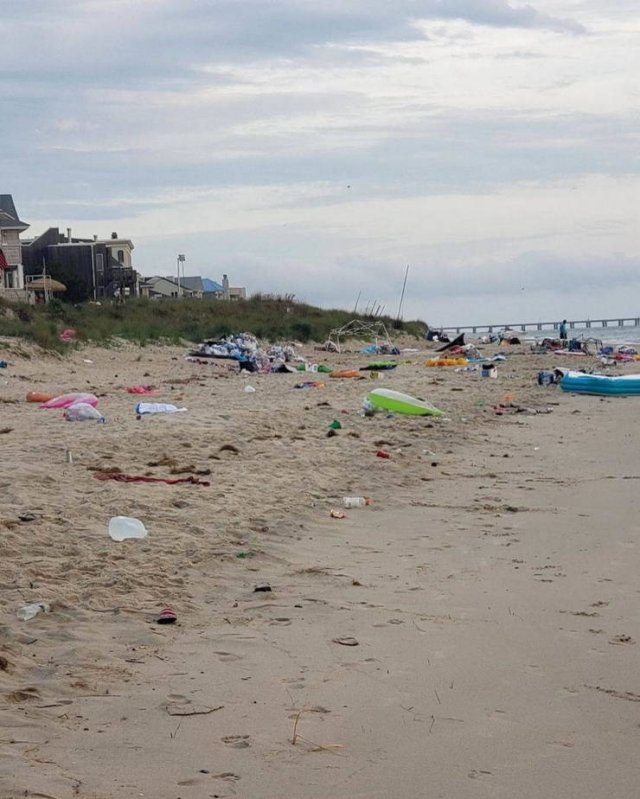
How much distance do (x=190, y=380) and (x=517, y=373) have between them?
29.1 ft

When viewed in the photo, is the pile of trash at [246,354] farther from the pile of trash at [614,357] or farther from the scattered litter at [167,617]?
the scattered litter at [167,617]

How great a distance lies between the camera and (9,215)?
52594 millimetres

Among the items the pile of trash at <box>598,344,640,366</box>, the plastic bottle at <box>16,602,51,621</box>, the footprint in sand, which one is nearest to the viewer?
the footprint in sand

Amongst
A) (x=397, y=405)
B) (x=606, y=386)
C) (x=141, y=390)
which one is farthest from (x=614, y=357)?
(x=397, y=405)

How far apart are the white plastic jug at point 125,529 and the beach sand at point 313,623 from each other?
0.11 m

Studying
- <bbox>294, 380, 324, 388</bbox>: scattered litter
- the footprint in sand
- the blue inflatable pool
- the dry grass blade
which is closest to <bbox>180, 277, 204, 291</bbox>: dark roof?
<bbox>294, 380, 324, 388</bbox>: scattered litter

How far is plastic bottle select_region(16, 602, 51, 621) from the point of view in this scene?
4.84m

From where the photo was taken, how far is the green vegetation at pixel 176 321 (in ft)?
83.5

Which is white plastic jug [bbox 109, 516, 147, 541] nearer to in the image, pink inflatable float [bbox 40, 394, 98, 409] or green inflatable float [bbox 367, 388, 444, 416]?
pink inflatable float [bbox 40, 394, 98, 409]

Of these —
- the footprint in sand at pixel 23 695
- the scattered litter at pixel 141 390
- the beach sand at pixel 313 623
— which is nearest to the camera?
the beach sand at pixel 313 623

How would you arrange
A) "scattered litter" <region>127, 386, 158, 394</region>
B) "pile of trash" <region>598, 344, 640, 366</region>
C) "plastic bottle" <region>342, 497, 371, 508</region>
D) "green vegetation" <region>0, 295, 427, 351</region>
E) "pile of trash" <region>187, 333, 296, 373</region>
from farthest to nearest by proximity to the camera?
1. "pile of trash" <region>598, 344, 640, 366</region>
2. "green vegetation" <region>0, 295, 427, 351</region>
3. "pile of trash" <region>187, 333, 296, 373</region>
4. "scattered litter" <region>127, 386, 158, 394</region>
5. "plastic bottle" <region>342, 497, 371, 508</region>

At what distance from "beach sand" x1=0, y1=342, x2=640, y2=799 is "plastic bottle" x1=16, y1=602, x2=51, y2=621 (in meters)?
0.04

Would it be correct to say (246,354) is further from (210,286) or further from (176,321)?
(210,286)

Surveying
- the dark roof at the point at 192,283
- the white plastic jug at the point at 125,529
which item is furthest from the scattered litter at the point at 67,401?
the dark roof at the point at 192,283
